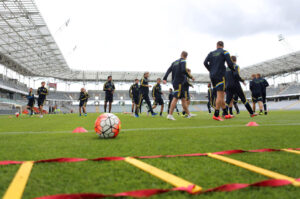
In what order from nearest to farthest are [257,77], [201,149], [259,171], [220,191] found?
[220,191] < [259,171] < [201,149] < [257,77]

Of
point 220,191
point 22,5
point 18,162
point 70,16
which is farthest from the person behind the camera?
point 70,16

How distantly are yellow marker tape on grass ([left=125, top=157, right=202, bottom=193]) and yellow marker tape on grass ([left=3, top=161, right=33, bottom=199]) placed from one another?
0.71m

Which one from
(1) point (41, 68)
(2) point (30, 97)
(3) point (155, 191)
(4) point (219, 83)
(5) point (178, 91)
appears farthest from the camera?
(1) point (41, 68)

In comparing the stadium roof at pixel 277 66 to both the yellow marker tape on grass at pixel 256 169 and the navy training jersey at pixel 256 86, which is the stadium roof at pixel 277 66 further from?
the yellow marker tape on grass at pixel 256 169

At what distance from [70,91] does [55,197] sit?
207 ft

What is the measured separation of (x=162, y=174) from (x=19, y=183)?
0.84 meters

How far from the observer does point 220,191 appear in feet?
3.66

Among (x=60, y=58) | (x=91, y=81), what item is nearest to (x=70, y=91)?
(x=91, y=81)

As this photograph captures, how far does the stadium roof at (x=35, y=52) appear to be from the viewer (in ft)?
72.3

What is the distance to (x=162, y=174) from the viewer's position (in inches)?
56.1

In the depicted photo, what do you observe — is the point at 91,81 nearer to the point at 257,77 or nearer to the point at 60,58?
the point at 60,58

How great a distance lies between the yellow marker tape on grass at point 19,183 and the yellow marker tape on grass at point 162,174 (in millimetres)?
715

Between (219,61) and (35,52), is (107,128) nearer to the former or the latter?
(219,61)

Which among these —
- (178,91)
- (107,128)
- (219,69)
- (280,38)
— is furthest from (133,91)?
(280,38)
